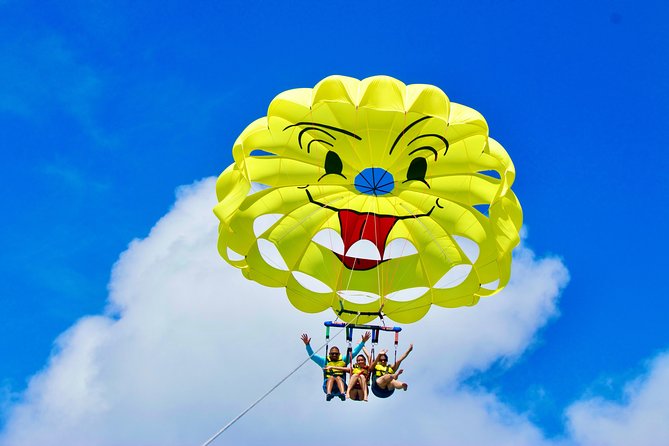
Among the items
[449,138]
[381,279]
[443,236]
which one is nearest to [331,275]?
[381,279]

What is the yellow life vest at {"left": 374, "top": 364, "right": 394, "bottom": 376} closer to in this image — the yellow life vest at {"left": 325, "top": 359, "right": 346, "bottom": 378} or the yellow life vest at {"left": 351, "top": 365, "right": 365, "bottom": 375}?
the yellow life vest at {"left": 351, "top": 365, "right": 365, "bottom": 375}

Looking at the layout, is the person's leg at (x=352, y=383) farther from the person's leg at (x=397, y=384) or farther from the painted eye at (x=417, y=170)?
the painted eye at (x=417, y=170)

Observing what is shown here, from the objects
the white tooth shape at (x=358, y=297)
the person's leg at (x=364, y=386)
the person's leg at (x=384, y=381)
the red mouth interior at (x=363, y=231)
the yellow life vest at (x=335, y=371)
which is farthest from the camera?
the red mouth interior at (x=363, y=231)

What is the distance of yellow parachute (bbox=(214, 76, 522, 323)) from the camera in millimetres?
18438

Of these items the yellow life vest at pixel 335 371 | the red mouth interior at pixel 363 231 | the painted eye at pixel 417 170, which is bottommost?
the yellow life vest at pixel 335 371

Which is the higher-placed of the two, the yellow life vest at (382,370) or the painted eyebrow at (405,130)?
the painted eyebrow at (405,130)

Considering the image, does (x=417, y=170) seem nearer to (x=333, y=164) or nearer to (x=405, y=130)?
(x=405, y=130)

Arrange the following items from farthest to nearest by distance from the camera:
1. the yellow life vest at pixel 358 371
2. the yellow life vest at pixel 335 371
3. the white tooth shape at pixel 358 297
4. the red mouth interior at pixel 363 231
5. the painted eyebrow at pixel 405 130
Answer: the red mouth interior at pixel 363 231
the white tooth shape at pixel 358 297
the yellow life vest at pixel 335 371
the yellow life vest at pixel 358 371
the painted eyebrow at pixel 405 130

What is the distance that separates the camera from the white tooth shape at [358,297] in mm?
20891

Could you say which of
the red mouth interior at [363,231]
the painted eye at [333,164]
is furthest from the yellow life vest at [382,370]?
the painted eye at [333,164]

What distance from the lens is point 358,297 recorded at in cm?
2091

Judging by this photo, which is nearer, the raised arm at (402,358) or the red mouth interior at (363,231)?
the raised arm at (402,358)

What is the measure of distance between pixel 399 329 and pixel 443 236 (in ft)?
6.68

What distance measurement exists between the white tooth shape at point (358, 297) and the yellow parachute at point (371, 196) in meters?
0.02
